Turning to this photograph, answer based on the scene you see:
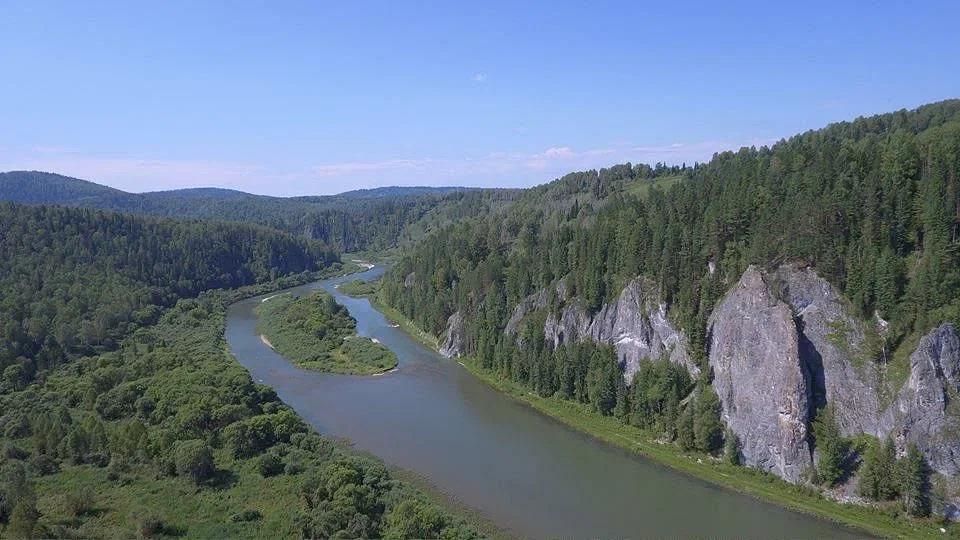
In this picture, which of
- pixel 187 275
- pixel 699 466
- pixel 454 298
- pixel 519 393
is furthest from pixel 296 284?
pixel 699 466

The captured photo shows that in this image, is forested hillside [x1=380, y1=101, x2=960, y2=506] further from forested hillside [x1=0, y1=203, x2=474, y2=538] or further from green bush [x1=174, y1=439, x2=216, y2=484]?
green bush [x1=174, y1=439, x2=216, y2=484]

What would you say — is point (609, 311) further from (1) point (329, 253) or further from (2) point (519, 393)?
(1) point (329, 253)

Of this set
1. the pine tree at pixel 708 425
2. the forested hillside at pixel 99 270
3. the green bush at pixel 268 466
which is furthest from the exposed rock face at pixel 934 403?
the forested hillside at pixel 99 270

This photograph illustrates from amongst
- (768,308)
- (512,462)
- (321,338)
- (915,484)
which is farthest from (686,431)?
(321,338)

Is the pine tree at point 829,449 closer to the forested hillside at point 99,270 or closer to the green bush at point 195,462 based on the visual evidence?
the green bush at point 195,462

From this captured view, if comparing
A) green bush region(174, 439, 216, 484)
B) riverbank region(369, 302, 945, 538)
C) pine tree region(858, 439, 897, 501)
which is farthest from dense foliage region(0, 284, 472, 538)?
pine tree region(858, 439, 897, 501)
